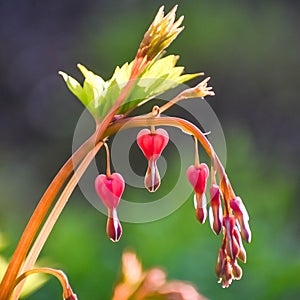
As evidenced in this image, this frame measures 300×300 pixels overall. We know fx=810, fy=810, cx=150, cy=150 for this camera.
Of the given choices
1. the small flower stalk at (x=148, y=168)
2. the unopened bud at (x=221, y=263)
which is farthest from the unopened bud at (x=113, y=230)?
the unopened bud at (x=221, y=263)

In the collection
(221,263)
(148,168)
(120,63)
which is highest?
(148,168)

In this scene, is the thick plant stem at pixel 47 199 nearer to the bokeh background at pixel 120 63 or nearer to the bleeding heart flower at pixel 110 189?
the bleeding heart flower at pixel 110 189

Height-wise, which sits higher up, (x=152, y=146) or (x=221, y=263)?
(x=152, y=146)

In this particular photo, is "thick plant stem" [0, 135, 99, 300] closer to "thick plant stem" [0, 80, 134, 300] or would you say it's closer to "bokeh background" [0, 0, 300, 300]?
"thick plant stem" [0, 80, 134, 300]

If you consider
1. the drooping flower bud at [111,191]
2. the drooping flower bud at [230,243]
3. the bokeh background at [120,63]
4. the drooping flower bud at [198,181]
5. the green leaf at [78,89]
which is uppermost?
the green leaf at [78,89]

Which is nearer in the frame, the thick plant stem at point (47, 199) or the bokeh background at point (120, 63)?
the thick plant stem at point (47, 199)

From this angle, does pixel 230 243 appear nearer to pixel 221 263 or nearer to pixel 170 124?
pixel 221 263

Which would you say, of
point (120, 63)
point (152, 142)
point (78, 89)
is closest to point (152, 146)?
point (152, 142)

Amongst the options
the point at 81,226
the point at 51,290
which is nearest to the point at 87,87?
the point at 51,290

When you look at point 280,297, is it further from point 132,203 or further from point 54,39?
point 54,39

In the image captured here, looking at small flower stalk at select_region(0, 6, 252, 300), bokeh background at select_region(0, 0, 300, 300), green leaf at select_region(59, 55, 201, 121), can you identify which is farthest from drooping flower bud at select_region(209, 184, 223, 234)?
bokeh background at select_region(0, 0, 300, 300)
